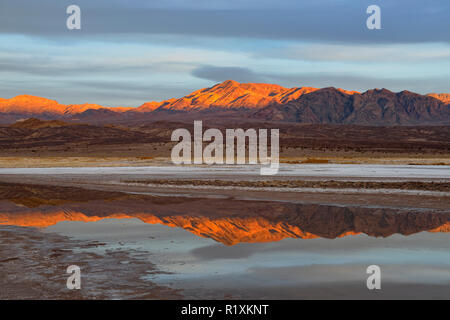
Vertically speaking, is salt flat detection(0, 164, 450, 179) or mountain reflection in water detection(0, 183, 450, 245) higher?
salt flat detection(0, 164, 450, 179)

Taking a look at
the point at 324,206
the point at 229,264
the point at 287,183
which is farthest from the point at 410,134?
the point at 229,264

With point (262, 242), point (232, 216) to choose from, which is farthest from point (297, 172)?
point (262, 242)

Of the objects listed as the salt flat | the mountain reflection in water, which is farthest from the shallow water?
the salt flat

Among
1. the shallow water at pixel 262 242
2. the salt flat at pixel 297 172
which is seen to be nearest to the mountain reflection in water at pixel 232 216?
the shallow water at pixel 262 242

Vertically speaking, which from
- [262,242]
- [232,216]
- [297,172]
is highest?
[297,172]

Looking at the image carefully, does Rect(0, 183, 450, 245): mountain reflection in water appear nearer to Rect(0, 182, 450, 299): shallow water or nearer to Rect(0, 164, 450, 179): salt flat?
Rect(0, 182, 450, 299): shallow water

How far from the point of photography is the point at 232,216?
727 inches

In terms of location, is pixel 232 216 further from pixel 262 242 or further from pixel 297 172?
pixel 297 172

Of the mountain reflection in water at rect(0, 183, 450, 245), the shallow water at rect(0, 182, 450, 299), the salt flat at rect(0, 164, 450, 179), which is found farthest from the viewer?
the salt flat at rect(0, 164, 450, 179)

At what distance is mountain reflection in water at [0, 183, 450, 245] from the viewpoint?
1527 cm

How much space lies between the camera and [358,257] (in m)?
11.8

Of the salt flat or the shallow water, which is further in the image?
the salt flat
